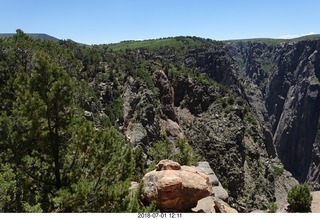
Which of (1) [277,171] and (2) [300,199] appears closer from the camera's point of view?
(2) [300,199]

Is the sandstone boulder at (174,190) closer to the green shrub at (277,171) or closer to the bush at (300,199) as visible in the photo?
the bush at (300,199)

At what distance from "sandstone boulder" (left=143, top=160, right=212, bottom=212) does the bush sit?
8.05m

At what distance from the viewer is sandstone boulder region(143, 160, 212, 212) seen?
1892 cm

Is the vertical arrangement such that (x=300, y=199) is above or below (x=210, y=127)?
above

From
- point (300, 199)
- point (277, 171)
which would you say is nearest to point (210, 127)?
point (277, 171)

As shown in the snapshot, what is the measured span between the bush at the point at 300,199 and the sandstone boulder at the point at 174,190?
8.05 metres

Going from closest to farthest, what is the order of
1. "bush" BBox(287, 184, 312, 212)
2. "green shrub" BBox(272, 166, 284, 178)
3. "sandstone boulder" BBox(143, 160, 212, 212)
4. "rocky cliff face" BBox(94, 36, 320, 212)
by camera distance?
"sandstone boulder" BBox(143, 160, 212, 212)
"bush" BBox(287, 184, 312, 212)
"rocky cliff face" BBox(94, 36, 320, 212)
"green shrub" BBox(272, 166, 284, 178)

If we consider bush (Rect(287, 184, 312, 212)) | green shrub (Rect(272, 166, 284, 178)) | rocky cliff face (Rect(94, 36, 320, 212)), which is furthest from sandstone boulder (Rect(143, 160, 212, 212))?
green shrub (Rect(272, 166, 284, 178))

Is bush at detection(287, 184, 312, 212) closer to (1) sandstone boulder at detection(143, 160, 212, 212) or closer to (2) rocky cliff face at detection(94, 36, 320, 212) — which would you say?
(1) sandstone boulder at detection(143, 160, 212, 212)

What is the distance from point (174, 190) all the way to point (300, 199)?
35.6 ft

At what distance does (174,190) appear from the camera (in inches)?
746

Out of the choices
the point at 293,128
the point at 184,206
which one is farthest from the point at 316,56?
the point at 184,206

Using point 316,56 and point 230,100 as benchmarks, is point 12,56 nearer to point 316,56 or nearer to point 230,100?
point 230,100

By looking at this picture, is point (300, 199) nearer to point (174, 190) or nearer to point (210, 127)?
point (174, 190)
